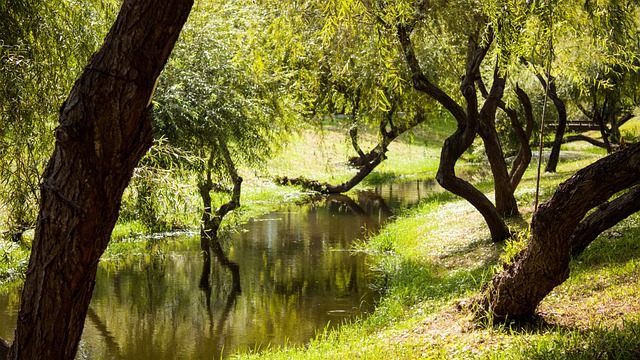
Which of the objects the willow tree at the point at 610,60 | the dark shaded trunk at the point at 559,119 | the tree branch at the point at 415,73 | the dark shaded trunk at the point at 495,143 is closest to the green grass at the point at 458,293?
the dark shaded trunk at the point at 495,143

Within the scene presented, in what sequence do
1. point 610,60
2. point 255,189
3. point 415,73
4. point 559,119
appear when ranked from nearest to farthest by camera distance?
point 415,73, point 610,60, point 559,119, point 255,189

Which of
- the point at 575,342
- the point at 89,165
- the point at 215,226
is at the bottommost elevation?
the point at 215,226

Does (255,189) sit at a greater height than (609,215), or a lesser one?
lesser

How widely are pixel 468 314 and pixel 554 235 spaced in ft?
5.28

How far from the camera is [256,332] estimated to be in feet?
33.8

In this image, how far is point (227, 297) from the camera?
12.2 m

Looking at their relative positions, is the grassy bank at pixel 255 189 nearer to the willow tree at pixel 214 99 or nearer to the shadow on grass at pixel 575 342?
the willow tree at pixel 214 99

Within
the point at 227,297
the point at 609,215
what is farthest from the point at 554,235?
the point at 227,297

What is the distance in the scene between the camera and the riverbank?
20.8ft

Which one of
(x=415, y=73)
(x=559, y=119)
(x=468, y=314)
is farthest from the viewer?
(x=559, y=119)

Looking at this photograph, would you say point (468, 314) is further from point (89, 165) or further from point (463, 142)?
point (463, 142)

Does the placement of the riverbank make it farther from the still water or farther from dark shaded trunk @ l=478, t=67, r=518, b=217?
the still water

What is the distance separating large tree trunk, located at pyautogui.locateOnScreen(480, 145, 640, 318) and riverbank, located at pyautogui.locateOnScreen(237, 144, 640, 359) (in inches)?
8.2

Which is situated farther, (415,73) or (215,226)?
(215,226)
